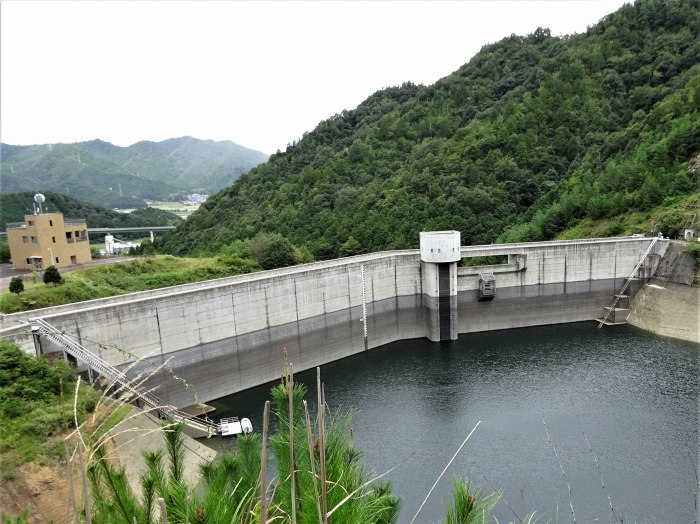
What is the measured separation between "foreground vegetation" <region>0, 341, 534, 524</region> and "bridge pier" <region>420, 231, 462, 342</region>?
2270cm

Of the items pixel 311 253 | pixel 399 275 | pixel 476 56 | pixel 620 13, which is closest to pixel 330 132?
pixel 476 56

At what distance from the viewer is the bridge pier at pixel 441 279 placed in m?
25.8

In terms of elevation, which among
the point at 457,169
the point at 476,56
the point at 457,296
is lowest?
the point at 457,296

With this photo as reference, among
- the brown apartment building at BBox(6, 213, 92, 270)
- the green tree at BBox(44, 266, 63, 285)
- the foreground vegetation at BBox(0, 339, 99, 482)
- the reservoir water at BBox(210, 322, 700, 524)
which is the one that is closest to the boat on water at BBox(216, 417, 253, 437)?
the reservoir water at BBox(210, 322, 700, 524)

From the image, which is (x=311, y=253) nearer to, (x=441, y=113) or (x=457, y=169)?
(x=457, y=169)

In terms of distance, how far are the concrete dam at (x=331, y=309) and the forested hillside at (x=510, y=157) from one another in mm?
6652

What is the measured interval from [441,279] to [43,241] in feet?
70.6

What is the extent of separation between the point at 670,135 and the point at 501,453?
30.7m

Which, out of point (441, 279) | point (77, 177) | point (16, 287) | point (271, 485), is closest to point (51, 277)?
point (16, 287)

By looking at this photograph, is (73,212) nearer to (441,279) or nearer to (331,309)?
(331,309)

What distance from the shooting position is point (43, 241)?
25.6m

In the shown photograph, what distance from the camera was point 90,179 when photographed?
394ft

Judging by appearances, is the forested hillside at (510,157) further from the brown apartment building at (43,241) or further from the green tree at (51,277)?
the green tree at (51,277)

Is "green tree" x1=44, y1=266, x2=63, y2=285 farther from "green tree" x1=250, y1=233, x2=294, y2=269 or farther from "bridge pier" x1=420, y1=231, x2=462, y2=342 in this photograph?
"bridge pier" x1=420, y1=231, x2=462, y2=342
